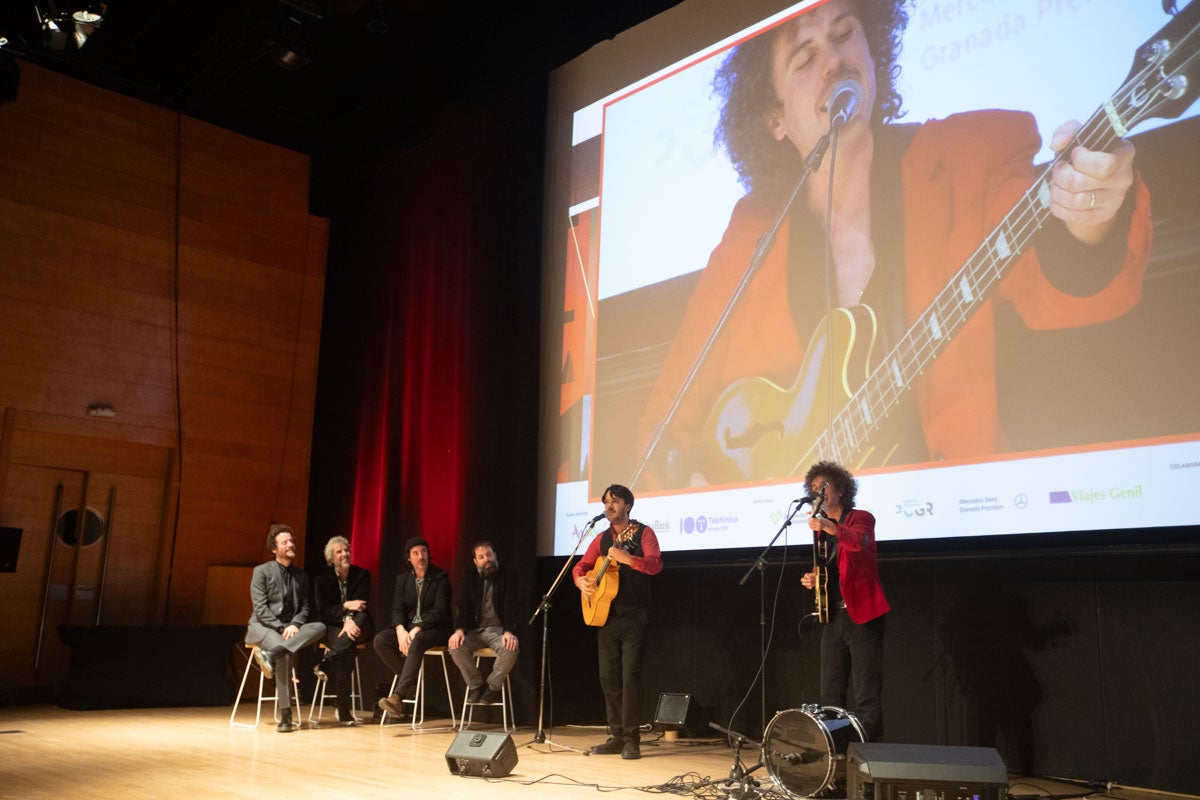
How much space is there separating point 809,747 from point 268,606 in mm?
3793

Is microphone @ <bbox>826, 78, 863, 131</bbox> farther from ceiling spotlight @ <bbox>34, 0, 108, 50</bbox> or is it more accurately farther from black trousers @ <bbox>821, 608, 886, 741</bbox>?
ceiling spotlight @ <bbox>34, 0, 108, 50</bbox>

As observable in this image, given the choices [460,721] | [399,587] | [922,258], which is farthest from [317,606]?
[922,258]

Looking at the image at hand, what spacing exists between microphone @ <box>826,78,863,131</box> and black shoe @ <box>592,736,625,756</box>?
3395 mm

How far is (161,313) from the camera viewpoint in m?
8.73

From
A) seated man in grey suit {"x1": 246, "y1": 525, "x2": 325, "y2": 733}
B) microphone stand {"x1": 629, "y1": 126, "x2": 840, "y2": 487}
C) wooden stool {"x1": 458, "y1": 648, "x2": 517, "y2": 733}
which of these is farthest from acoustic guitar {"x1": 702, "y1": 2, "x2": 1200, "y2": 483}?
seated man in grey suit {"x1": 246, "y1": 525, "x2": 325, "y2": 733}

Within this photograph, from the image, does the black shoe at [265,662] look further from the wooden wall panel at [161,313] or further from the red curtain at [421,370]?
the wooden wall panel at [161,313]

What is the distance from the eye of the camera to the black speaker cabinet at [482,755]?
4.38 metres

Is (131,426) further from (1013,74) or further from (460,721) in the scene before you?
(1013,74)

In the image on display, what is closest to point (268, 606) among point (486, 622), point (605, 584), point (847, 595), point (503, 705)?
point (486, 622)

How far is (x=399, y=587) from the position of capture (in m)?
6.79

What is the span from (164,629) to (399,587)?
204cm

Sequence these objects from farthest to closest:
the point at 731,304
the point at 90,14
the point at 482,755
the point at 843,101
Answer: the point at 90,14
the point at 731,304
the point at 843,101
the point at 482,755

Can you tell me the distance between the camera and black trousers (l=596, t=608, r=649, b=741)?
17.0ft

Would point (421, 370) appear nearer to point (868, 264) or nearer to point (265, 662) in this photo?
point (265, 662)
